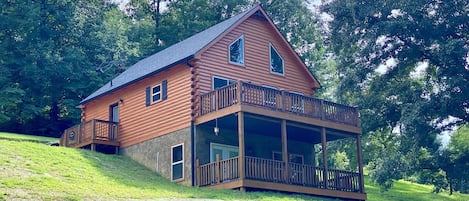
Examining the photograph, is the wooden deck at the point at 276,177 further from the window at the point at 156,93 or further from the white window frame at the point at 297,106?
the window at the point at 156,93

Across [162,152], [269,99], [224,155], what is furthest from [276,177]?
[162,152]

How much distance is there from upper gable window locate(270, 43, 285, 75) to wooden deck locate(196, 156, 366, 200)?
635cm

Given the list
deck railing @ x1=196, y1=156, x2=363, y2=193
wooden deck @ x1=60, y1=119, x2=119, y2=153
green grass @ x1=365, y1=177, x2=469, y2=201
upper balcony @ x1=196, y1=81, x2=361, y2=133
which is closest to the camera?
deck railing @ x1=196, y1=156, x2=363, y2=193

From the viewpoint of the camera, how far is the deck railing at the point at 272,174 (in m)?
28.7

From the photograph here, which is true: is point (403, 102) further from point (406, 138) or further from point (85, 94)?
point (85, 94)

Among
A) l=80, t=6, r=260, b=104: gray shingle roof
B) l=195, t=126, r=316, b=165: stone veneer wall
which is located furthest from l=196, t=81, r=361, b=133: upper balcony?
l=80, t=6, r=260, b=104: gray shingle roof

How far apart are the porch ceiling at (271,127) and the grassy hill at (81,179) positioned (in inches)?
132

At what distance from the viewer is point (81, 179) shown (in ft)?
85.5

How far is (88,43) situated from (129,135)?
18268 mm

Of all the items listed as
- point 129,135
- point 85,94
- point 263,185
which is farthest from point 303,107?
point 85,94

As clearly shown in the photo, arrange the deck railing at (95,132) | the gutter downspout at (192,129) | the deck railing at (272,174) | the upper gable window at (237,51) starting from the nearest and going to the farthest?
1. the deck railing at (272,174)
2. the gutter downspout at (192,129)
3. the upper gable window at (237,51)
4. the deck railing at (95,132)

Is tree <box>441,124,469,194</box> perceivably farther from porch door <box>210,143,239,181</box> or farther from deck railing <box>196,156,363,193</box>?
porch door <box>210,143,239,181</box>

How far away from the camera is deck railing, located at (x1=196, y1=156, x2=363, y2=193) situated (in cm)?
2870

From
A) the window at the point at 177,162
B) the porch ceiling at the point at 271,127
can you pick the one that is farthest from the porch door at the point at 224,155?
the window at the point at 177,162
